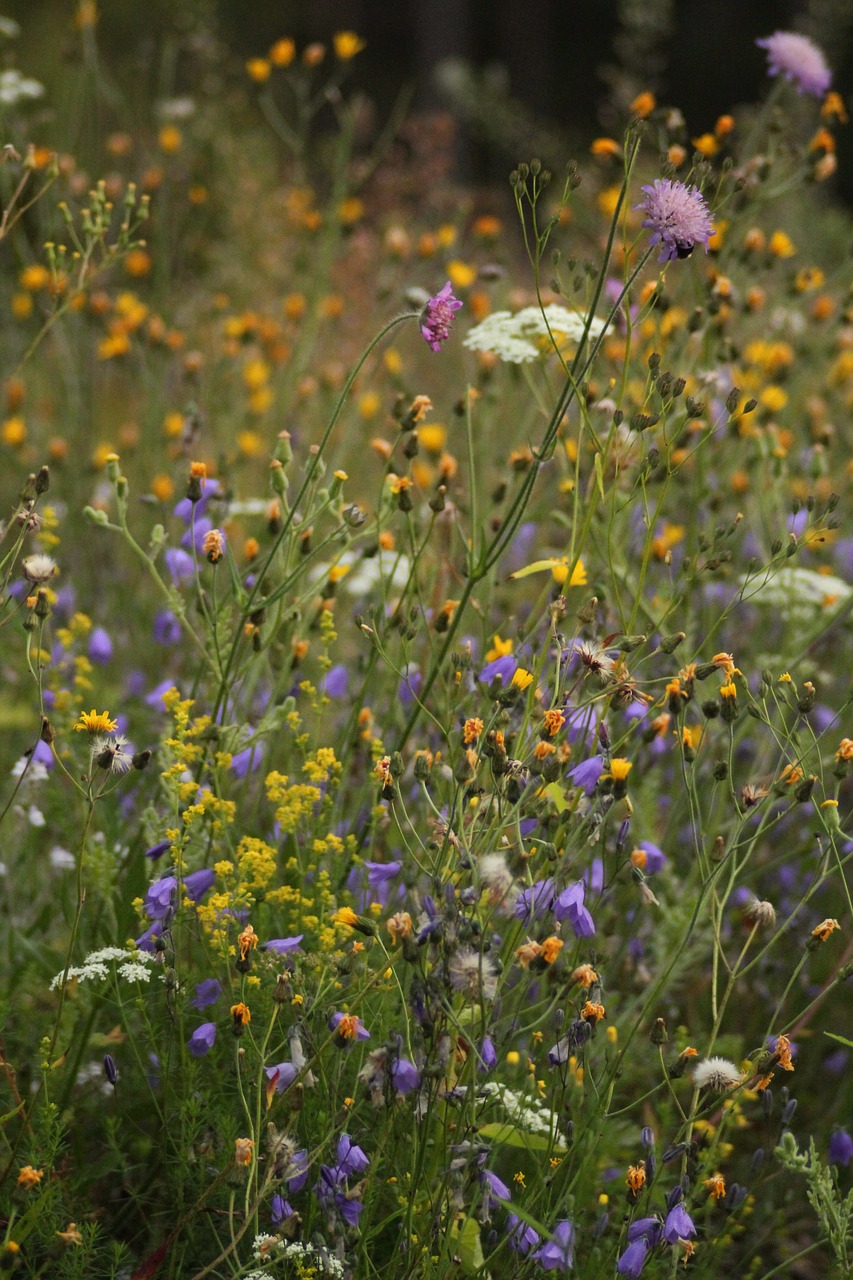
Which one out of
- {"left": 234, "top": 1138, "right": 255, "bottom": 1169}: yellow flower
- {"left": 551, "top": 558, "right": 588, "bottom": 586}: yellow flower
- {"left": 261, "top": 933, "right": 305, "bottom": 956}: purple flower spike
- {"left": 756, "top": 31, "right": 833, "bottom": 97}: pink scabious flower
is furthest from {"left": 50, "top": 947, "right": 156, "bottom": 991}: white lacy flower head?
{"left": 756, "top": 31, "right": 833, "bottom": 97}: pink scabious flower

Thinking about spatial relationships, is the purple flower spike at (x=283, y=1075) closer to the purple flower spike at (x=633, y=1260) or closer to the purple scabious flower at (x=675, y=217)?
the purple flower spike at (x=633, y=1260)

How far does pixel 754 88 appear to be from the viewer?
1798cm

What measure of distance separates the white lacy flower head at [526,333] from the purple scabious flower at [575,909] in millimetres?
906

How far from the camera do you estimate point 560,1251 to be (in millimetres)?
1606

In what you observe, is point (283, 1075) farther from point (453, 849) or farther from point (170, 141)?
point (170, 141)

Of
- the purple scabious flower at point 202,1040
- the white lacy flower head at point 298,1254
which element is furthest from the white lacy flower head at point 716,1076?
the purple scabious flower at point 202,1040

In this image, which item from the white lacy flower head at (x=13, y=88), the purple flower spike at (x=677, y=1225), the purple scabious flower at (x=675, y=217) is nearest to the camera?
the purple flower spike at (x=677, y=1225)

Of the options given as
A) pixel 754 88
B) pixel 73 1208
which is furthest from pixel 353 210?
pixel 754 88

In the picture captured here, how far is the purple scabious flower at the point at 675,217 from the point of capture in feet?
5.41

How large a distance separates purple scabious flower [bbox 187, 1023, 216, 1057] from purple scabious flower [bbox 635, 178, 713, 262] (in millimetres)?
1195

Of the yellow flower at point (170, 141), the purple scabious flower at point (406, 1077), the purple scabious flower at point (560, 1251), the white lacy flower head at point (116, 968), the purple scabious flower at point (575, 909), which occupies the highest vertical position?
the yellow flower at point (170, 141)

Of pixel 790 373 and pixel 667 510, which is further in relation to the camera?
pixel 790 373

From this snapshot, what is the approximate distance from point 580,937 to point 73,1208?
782 millimetres

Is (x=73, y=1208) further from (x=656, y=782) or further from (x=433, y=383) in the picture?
(x=433, y=383)
